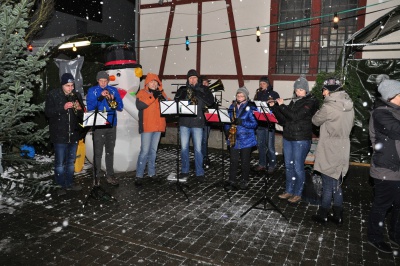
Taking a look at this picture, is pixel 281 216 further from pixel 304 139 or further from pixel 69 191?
pixel 69 191

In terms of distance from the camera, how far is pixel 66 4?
19.4 meters

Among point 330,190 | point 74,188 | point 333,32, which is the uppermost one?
point 333,32

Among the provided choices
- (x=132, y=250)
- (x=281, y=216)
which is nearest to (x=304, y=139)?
(x=281, y=216)

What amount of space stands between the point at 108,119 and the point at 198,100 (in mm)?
1880

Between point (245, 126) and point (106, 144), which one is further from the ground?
point (245, 126)

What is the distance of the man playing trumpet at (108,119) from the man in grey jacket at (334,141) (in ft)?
12.4

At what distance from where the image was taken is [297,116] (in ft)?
18.0

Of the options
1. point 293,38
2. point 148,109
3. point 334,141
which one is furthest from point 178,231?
point 293,38

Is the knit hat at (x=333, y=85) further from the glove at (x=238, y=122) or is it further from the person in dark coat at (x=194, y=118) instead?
the person in dark coat at (x=194, y=118)

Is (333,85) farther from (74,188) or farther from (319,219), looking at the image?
(74,188)

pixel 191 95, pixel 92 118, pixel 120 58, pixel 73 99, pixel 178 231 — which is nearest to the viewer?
pixel 178 231

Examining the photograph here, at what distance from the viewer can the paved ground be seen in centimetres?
412

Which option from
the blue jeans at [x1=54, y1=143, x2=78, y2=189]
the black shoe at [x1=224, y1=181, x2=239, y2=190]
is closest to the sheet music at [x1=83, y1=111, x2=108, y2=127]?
the blue jeans at [x1=54, y1=143, x2=78, y2=189]

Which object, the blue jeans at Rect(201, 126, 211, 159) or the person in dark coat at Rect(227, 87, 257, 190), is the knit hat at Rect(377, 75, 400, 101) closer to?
the person in dark coat at Rect(227, 87, 257, 190)
